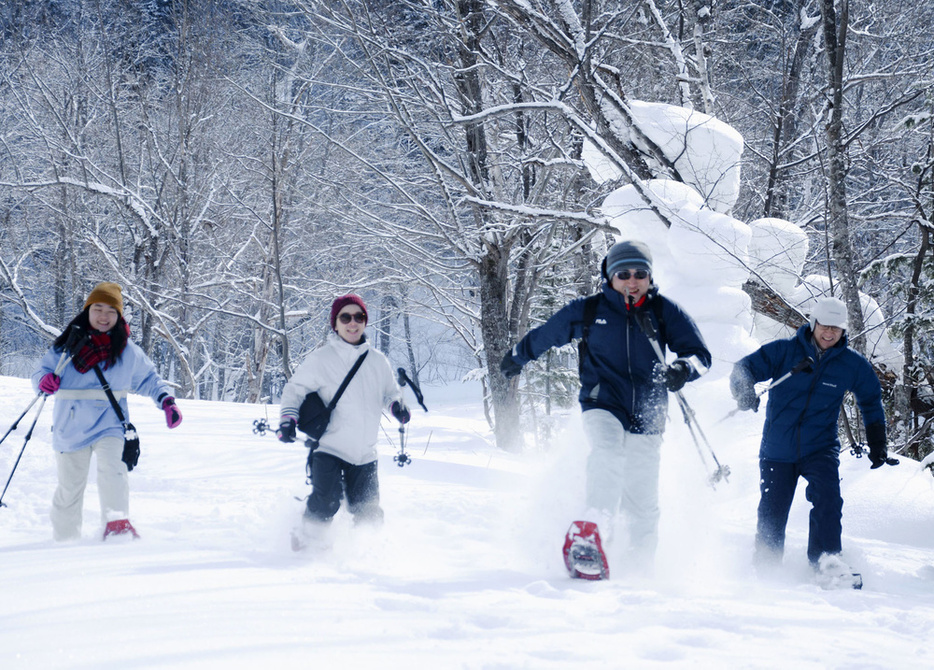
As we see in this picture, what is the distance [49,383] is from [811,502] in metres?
4.56

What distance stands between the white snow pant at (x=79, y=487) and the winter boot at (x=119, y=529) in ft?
0.31

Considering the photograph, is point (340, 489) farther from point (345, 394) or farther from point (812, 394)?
point (812, 394)

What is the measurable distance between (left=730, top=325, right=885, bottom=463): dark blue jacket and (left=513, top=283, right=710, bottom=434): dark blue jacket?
28.0 inches

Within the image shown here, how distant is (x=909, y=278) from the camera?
829cm

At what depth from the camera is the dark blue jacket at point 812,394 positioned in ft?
14.4

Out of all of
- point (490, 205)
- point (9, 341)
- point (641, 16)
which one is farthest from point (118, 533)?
point (9, 341)

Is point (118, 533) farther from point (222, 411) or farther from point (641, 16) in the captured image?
point (641, 16)

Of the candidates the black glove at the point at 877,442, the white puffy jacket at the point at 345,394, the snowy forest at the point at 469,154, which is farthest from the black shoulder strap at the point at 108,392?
the snowy forest at the point at 469,154

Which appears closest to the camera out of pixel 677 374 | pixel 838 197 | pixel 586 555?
pixel 586 555

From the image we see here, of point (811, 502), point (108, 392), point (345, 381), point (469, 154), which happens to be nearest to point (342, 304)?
point (345, 381)

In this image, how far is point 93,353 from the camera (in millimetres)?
4461

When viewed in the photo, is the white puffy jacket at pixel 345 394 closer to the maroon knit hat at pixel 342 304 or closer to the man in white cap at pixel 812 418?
the maroon knit hat at pixel 342 304

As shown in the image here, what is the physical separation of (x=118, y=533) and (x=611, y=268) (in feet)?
10.4

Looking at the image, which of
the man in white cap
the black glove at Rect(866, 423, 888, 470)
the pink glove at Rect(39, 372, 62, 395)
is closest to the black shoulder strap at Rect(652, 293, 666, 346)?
the man in white cap
